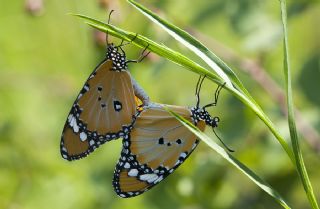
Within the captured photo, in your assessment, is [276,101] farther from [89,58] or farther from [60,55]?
[60,55]

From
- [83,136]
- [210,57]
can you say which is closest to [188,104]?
[83,136]

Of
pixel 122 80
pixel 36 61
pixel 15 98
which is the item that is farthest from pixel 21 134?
pixel 122 80

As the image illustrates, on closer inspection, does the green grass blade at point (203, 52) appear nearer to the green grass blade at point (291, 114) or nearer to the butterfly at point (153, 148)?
the green grass blade at point (291, 114)

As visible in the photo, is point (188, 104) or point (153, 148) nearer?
point (153, 148)

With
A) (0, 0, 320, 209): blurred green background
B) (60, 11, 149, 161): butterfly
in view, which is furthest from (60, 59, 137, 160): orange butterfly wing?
(0, 0, 320, 209): blurred green background

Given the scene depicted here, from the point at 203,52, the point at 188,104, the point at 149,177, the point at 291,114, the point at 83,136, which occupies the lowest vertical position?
the point at 291,114

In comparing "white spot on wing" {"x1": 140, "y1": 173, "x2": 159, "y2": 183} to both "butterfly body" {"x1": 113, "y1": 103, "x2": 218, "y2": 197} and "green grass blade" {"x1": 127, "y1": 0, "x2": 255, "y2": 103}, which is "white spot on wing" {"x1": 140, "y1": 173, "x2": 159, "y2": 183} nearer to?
"butterfly body" {"x1": 113, "y1": 103, "x2": 218, "y2": 197}

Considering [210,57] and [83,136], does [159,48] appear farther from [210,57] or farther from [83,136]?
[83,136]
